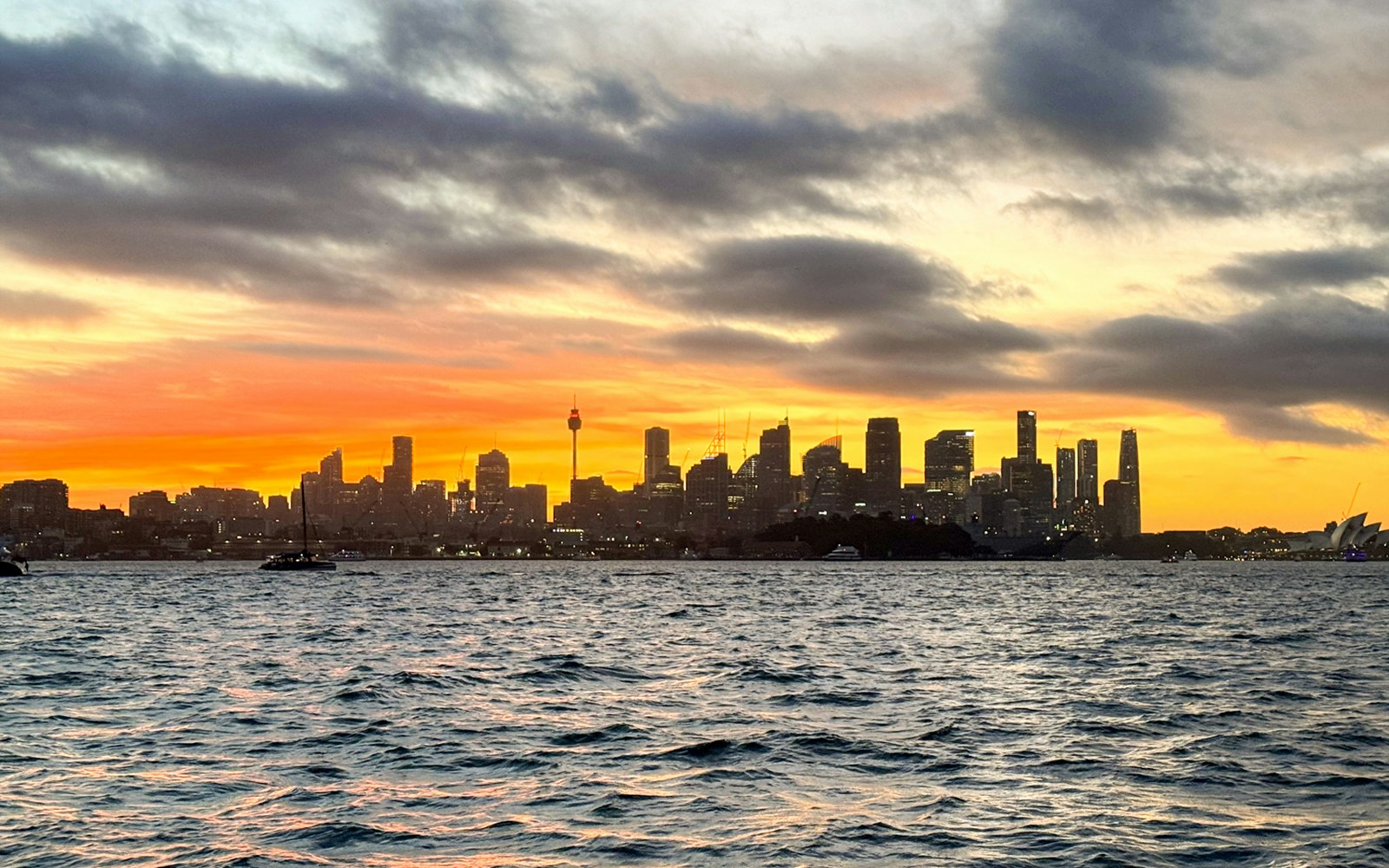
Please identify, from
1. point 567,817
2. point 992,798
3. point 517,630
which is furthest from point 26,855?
point 517,630

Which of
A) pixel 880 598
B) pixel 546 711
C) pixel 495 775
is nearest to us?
pixel 495 775

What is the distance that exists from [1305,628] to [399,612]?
3115 inches

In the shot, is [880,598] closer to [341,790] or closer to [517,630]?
[517,630]

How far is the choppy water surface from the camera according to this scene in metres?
26.6

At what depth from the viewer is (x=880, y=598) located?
166m

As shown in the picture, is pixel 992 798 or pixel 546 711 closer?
pixel 992 798

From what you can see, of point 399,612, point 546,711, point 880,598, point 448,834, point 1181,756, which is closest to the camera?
point 448,834

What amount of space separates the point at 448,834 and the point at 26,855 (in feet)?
25.6

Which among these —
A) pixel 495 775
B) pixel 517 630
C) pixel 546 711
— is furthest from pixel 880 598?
pixel 495 775

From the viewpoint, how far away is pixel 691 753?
37.6m

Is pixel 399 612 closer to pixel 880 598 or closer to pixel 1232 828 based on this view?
pixel 880 598

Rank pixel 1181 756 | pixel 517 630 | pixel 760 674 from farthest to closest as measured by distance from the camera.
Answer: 1. pixel 517 630
2. pixel 760 674
3. pixel 1181 756

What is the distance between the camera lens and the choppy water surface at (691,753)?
2661 cm

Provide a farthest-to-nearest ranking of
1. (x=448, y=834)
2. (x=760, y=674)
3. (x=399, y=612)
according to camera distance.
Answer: (x=399, y=612), (x=760, y=674), (x=448, y=834)
